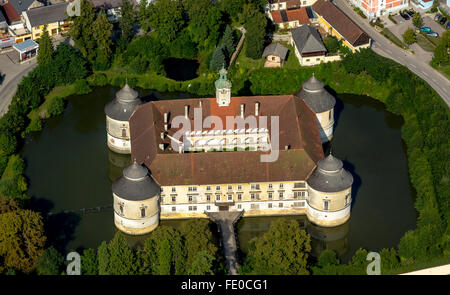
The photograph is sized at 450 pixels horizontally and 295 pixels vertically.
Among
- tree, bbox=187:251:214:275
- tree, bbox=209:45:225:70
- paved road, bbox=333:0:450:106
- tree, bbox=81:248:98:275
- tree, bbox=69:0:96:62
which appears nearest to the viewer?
tree, bbox=187:251:214:275

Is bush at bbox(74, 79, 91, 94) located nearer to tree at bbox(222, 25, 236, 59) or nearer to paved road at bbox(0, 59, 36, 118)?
paved road at bbox(0, 59, 36, 118)

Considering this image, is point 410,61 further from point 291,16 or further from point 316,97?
point 316,97

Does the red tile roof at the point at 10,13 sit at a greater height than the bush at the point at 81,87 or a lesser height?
greater

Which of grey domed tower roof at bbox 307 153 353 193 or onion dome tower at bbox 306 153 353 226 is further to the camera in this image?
onion dome tower at bbox 306 153 353 226

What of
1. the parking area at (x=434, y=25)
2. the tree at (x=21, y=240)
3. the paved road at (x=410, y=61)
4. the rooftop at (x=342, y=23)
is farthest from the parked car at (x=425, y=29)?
the tree at (x=21, y=240)

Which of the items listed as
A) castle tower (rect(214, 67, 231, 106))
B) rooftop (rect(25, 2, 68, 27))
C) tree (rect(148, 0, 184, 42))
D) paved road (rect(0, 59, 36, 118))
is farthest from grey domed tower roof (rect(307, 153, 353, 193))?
rooftop (rect(25, 2, 68, 27))

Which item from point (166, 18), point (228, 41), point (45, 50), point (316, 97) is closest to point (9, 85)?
point (45, 50)

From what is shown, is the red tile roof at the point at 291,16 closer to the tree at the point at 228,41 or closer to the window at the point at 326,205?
the tree at the point at 228,41

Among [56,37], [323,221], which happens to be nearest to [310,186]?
[323,221]
